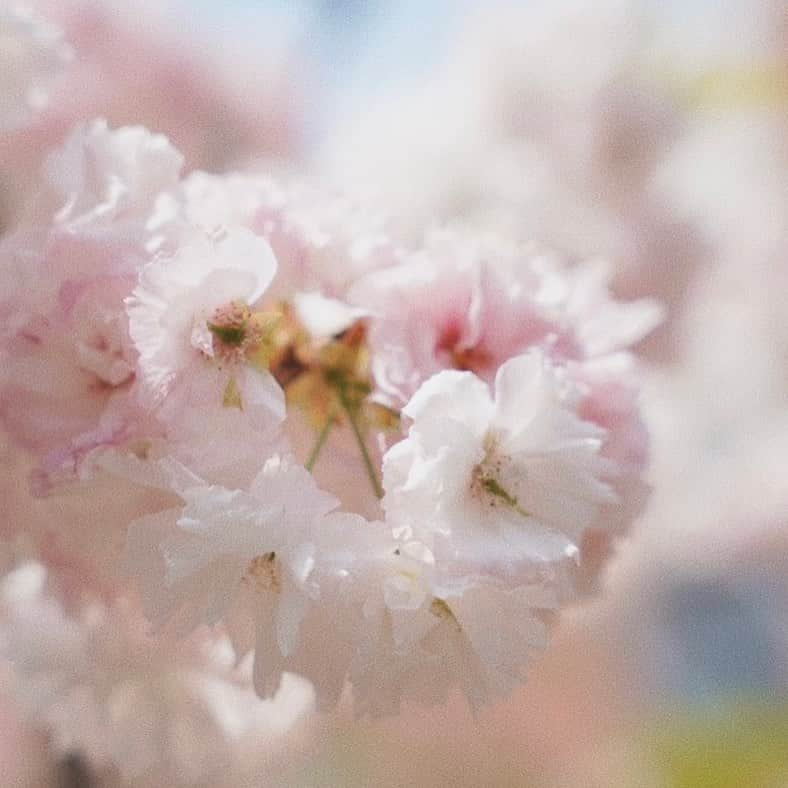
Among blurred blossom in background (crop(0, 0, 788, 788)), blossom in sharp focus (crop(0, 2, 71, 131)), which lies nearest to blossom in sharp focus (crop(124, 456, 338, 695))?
blossom in sharp focus (crop(0, 2, 71, 131))

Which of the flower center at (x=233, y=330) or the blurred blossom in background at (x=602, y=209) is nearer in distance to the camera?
the flower center at (x=233, y=330)

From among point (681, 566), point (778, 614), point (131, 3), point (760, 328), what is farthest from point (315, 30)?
point (778, 614)

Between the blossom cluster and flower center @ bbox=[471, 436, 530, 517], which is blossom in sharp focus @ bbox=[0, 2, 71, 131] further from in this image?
flower center @ bbox=[471, 436, 530, 517]

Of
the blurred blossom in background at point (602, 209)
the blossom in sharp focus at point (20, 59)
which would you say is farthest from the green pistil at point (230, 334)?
the blurred blossom in background at point (602, 209)

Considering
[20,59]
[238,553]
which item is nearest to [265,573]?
[238,553]

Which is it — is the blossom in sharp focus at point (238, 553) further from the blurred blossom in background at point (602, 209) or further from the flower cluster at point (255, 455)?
the blurred blossom in background at point (602, 209)

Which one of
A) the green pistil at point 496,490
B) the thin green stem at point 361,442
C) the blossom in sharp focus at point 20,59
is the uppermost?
the blossom in sharp focus at point 20,59

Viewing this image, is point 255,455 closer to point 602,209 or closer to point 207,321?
point 207,321

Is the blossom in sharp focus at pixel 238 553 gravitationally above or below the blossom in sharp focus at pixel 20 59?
below
